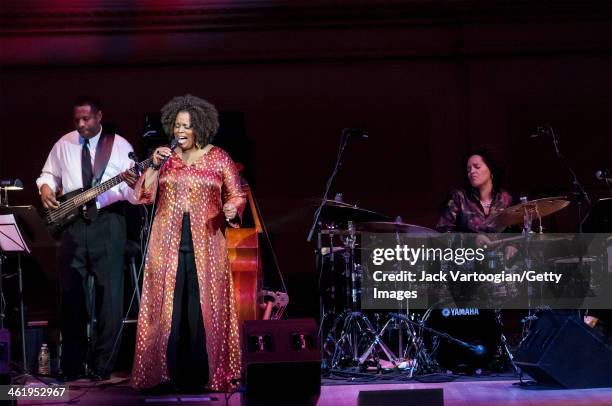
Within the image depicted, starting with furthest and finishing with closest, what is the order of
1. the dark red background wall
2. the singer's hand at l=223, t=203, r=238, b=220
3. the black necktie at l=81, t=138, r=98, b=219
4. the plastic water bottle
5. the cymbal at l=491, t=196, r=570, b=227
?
the dark red background wall → the plastic water bottle → the black necktie at l=81, t=138, r=98, b=219 → the cymbal at l=491, t=196, r=570, b=227 → the singer's hand at l=223, t=203, r=238, b=220

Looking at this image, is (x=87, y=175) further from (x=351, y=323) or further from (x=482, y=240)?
(x=482, y=240)

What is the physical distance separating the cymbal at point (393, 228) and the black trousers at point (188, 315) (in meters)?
1.42

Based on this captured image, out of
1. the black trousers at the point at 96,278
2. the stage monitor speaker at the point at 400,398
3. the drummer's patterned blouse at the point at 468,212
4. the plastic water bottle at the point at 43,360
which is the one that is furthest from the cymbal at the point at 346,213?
the plastic water bottle at the point at 43,360

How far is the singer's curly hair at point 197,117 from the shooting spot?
5.53 metres

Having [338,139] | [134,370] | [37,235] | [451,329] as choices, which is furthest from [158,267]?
[338,139]

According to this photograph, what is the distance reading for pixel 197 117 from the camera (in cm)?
553

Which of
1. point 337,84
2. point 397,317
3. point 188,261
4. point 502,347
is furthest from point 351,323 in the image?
point 337,84

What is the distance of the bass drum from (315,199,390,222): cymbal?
844 mm

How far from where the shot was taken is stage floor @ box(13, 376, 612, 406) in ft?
17.4

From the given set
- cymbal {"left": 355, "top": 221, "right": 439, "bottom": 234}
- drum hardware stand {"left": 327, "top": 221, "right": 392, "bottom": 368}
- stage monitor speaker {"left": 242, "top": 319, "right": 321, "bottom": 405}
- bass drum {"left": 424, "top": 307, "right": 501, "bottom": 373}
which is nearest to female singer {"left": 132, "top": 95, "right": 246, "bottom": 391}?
stage monitor speaker {"left": 242, "top": 319, "right": 321, "bottom": 405}

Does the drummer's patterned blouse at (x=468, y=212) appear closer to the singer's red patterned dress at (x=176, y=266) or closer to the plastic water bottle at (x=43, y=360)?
the singer's red patterned dress at (x=176, y=266)

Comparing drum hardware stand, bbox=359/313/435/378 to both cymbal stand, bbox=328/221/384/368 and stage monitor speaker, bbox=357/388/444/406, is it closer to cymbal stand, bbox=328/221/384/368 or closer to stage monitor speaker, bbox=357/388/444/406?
cymbal stand, bbox=328/221/384/368

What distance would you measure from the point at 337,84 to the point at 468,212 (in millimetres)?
2278

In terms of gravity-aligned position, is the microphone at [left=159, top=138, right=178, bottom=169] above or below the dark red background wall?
below
